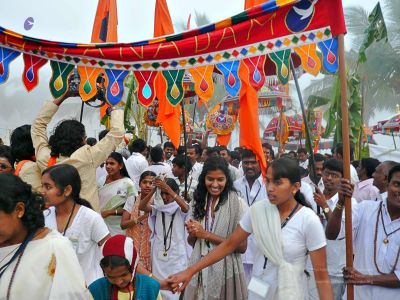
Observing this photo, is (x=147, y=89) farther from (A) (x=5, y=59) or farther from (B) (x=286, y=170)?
(B) (x=286, y=170)

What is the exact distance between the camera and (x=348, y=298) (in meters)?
3.54

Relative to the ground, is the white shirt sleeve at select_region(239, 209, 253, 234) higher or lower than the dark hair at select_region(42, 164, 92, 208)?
lower

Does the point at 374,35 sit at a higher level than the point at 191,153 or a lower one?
higher

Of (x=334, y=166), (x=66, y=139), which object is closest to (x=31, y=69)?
(x=66, y=139)

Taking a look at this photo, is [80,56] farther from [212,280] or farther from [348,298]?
[348,298]

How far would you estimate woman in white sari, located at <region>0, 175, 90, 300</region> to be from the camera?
2.33m

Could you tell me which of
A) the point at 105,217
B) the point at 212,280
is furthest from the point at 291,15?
the point at 105,217

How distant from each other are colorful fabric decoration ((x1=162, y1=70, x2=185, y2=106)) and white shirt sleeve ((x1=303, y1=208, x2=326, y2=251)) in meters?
1.60

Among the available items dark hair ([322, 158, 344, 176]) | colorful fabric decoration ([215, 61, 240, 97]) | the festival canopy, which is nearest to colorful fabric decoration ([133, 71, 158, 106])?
the festival canopy

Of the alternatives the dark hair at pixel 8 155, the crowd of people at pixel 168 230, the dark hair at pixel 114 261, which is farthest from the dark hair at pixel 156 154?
the dark hair at pixel 114 261

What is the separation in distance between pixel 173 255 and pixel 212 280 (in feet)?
5.04

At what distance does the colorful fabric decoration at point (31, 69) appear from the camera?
4.52 metres

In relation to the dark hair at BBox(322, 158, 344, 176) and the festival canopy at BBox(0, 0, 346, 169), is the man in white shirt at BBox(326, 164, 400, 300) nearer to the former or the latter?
the festival canopy at BBox(0, 0, 346, 169)

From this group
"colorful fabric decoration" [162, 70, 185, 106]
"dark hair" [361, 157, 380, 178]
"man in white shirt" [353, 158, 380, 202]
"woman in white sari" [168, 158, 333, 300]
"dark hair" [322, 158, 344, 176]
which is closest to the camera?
"woman in white sari" [168, 158, 333, 300]
